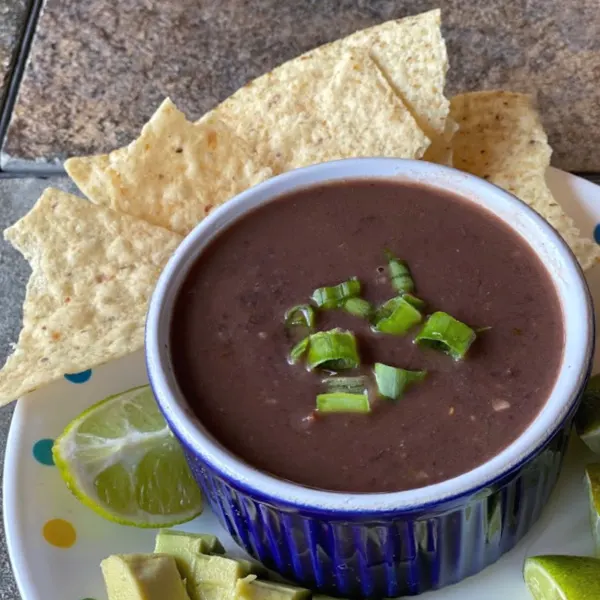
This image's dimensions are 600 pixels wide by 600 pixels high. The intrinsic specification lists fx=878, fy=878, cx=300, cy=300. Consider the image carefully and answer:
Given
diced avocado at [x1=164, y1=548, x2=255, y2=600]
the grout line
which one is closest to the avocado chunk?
diced avocado at [x1=164, y1=548, x2=255, y2=600]

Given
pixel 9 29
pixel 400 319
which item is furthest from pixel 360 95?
pixel 9 29

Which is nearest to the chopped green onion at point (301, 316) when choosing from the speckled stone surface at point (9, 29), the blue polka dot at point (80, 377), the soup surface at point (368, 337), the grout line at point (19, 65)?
the soup surface at point (368, 337)

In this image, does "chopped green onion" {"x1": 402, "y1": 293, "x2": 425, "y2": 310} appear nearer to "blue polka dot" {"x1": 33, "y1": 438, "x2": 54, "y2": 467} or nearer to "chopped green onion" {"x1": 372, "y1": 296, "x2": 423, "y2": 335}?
"chopped green onion" {"x1": 372, "y1": 296, "x2": 423, "y2": 335}

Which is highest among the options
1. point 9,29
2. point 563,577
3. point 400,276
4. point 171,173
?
point 9,29

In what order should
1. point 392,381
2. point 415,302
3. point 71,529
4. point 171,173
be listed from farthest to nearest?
1. point 171,173
2. point 71,529
3. point 415,302
4. point 392,381

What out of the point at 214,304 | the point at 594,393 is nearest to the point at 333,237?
the point at 214,304

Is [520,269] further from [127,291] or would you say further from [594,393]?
[127,291]

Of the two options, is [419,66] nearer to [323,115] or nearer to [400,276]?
[323,115]

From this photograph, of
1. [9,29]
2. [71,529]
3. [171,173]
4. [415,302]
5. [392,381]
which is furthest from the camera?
[9,29]
